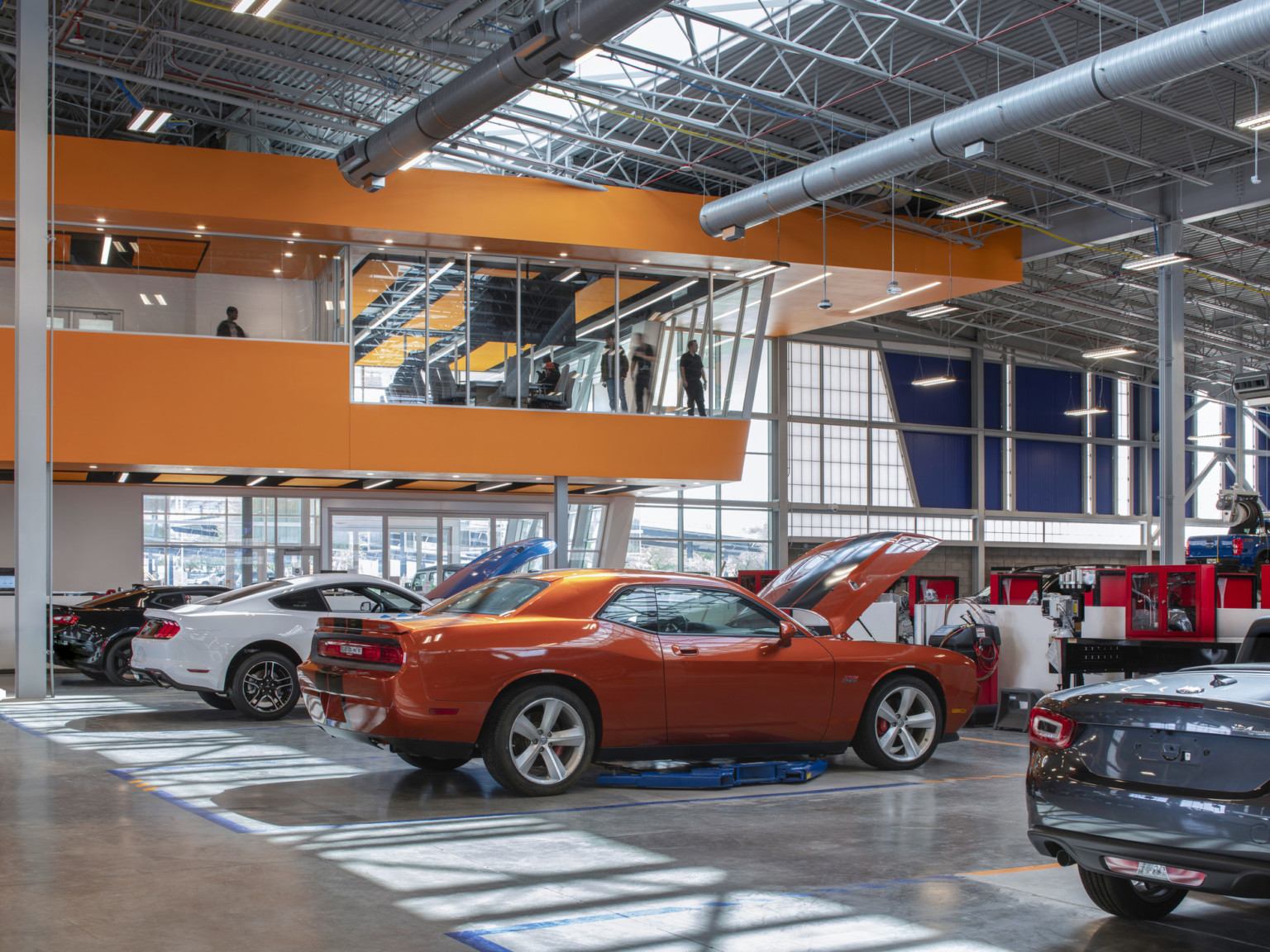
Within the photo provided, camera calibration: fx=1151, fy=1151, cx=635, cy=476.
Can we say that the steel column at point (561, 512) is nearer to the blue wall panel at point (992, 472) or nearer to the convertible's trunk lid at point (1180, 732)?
the convertible's trunk lid at point (1180, 732)

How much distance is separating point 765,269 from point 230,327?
30.5ft

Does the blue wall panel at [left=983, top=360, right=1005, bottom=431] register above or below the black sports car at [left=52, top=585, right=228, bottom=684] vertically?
above

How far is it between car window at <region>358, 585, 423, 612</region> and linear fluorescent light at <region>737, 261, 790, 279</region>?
36.5 ft

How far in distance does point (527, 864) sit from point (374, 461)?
13585 mm

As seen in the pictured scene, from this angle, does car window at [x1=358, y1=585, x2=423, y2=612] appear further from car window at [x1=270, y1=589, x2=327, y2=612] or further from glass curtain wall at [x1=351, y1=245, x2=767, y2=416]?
glass curtain wall at [x1=351, y1=245, x2=767, y2=416]

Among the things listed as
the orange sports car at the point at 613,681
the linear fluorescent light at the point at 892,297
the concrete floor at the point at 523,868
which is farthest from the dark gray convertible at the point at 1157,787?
the linear fluorescent light at the point at 892,297

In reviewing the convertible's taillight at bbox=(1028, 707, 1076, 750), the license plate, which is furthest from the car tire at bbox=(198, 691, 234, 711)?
the license plate

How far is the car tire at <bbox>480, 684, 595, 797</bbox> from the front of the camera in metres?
7.08

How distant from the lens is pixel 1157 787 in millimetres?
4215

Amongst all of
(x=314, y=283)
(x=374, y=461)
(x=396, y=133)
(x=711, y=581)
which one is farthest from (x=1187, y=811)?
(x=314, y=283)

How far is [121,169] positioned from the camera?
17.2 metres

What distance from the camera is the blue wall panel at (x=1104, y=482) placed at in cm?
4366

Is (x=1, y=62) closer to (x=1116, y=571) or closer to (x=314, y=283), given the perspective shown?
(x=314, y=283)

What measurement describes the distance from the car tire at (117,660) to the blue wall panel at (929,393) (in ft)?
93.7
